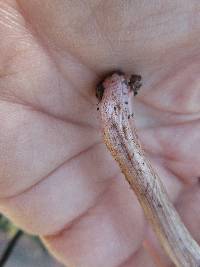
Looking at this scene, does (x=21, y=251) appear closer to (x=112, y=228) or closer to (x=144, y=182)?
(x=112, y=228)

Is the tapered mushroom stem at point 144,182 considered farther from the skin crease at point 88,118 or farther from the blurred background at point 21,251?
the blurred background at point 21,251

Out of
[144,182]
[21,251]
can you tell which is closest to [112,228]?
[144,182]

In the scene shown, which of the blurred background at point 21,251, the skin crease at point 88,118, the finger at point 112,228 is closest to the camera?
the skin crease at point 88,118

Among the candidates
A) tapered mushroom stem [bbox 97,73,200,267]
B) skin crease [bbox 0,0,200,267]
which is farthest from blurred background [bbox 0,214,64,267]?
tapered mushroom stem [bbox 97,73,200,267]

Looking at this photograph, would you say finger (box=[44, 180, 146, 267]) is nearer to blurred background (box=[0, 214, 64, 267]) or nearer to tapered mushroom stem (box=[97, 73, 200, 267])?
tapered mushroom stem (box=[97, 73, 200, 267])

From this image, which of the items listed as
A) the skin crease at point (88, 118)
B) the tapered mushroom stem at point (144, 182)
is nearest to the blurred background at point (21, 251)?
the skin crease at point (88, 118)

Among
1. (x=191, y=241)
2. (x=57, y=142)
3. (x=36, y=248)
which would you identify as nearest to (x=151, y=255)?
(x=191, y=241)
